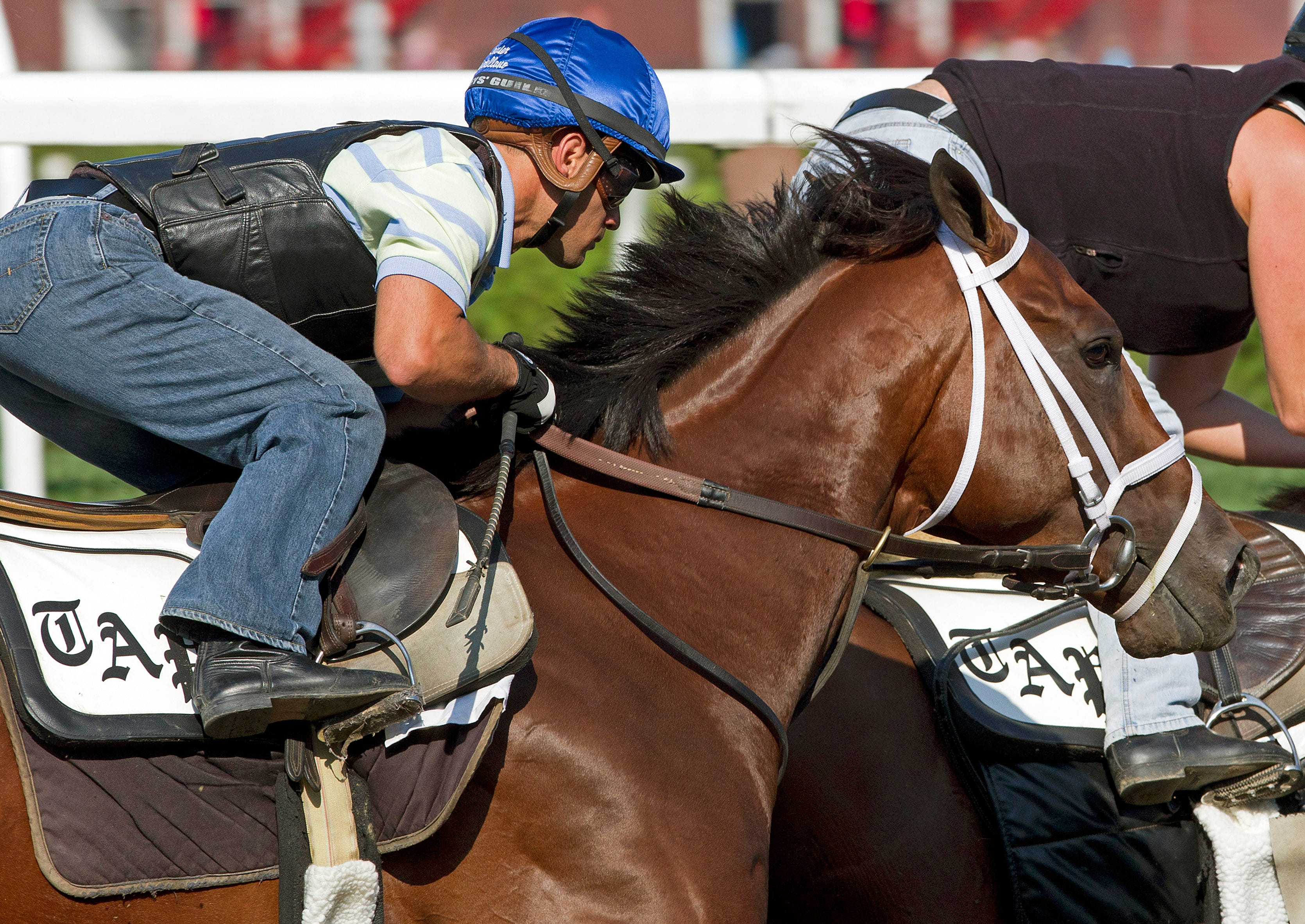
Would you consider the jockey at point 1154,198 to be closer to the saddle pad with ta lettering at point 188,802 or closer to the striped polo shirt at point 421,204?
the striped polo shirt at point 421,204

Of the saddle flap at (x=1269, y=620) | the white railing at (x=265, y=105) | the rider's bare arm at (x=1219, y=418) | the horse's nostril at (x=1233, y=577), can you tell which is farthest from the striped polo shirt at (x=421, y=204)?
the white railing at (x=265, y=105)

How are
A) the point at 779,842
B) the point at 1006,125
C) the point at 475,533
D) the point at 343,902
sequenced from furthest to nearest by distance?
the point at 1006,125 < the point at 779,842 < the point at 475,533 < the point at 343,902

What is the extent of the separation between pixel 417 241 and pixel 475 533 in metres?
0.53

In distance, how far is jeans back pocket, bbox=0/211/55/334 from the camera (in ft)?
6.95

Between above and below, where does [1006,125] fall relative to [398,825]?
above

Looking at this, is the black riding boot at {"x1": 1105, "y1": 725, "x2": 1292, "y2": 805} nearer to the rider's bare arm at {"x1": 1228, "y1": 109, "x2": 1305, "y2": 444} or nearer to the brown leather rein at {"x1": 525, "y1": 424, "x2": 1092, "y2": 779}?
the brown leather rein at {"x1": 525, "y1": 424, "x2": 1092, "y2": 779}

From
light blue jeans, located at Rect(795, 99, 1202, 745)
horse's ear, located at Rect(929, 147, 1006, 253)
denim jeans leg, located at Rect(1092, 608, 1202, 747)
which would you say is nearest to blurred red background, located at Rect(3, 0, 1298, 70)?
light blue jeans, located at Rect(795, 99, 1202, 745)

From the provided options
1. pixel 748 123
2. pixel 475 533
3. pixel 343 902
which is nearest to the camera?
pixel 343 902

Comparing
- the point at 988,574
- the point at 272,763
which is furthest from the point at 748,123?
the point at 272,763

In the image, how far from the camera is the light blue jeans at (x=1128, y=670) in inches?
110

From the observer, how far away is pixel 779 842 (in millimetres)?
A: 2719

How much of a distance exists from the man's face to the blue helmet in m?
0.14

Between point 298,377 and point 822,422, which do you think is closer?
point 298,377

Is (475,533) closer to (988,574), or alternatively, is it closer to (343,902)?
(343,902)
